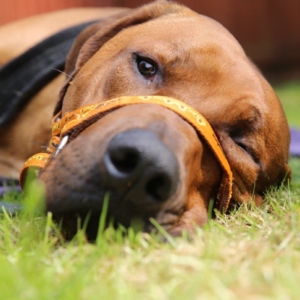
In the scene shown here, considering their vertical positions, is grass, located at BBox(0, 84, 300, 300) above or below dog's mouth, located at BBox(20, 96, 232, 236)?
below

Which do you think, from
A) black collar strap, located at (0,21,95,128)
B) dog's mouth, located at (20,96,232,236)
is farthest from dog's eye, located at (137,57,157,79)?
black collar strap, located at (0,21,95,128)

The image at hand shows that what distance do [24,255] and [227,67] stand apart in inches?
47.6

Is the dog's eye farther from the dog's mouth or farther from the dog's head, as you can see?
the dog's mouth

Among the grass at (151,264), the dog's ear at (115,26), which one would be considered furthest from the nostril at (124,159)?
the dog's ear at (115,26)

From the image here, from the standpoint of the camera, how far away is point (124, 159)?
1.84 m

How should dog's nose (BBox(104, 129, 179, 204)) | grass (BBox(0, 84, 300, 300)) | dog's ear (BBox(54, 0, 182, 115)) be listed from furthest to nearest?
dog's ear (BBox(54, 0, 182, 115)) < dog's nose (BBox(104, 129, 179, 204)) < grass (BBox(0, 84, 300, 300))

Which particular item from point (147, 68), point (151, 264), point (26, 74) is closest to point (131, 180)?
point (151, 264)

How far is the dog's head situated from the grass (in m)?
0.13

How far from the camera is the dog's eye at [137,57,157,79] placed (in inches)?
97.6

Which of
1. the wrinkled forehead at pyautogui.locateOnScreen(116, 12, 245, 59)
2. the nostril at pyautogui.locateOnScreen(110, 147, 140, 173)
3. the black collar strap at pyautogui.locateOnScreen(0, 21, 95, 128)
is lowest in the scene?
the black collar strap at pyautogui.locateOnScreen(0, 21, 95, 128)

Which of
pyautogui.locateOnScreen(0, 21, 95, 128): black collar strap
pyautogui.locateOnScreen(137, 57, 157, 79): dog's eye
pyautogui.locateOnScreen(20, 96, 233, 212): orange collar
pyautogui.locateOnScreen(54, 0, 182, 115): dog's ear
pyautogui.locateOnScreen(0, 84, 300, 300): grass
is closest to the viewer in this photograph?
pyautogui.locateOnScreen(0, 84, 300, 300): grass

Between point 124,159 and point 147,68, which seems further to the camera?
point 147,68

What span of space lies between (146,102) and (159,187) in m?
0.44

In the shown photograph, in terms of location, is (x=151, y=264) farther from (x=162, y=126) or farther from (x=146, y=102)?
(x=146, y=102)
